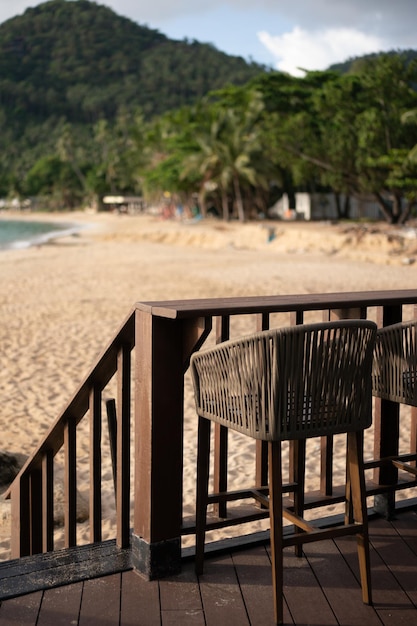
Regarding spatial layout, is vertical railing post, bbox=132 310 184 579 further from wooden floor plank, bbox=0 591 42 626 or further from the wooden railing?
wooden floor plank, bbox=0 591 42 626

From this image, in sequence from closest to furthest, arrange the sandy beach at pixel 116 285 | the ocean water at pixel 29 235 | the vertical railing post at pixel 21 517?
1. the vertical railing post at pixel 21 517
2. the sandy beach at pixel 116 285
3. the ocean water at pixel 29 235

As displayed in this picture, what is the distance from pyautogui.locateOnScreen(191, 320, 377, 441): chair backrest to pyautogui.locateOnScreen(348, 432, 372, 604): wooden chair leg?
0.29ft

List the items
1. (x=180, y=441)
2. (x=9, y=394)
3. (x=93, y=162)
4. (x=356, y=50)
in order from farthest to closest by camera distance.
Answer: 1. (x=356, y=50)
2. (x=93, y=162)
3. (x=9, y=394)
4. (x=180, y=441)

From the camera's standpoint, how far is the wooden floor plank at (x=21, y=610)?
2.19m

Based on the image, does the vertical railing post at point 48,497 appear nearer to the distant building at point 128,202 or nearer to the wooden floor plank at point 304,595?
the wooden floor plank at point 304,595

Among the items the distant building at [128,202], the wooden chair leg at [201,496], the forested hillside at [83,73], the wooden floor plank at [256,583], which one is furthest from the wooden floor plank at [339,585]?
the forested hillside at [83,73]

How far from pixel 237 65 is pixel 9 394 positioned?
550 ft

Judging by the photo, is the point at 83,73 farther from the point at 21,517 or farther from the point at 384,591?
the point at 384,591

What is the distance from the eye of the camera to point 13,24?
18825 centimetres

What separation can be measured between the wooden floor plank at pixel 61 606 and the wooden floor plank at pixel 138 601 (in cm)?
14

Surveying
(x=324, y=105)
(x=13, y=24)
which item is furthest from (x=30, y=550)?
(x=13, y=24)

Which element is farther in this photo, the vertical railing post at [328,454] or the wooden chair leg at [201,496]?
the vertical railing post at [328,454]

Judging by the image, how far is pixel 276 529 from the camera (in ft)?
7.36

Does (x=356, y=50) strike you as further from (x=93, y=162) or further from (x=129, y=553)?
(x=129, y=553)
